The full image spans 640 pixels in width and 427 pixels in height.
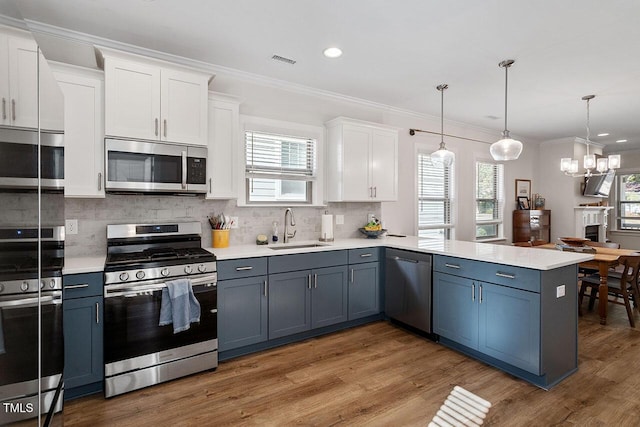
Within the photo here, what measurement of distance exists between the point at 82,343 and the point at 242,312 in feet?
3.76

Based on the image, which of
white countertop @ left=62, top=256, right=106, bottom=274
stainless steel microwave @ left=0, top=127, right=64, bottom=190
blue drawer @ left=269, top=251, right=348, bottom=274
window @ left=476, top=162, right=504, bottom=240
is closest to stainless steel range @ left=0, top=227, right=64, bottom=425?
stainless steel microwave @ left=0, top=127, right=64, bottom=190

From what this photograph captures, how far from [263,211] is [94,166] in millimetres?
1630

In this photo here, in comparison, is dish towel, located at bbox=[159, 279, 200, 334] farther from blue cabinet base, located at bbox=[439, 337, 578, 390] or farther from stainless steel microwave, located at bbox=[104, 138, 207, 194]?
blue cabinet base, located at bbox=[439, 337, 578, 390]

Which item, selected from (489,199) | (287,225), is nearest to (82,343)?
(287,225)

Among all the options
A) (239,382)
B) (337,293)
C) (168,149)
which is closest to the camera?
(239,382)

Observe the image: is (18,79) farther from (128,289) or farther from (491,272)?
(491,272)

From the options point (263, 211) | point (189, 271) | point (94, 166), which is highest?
point (94, 166)

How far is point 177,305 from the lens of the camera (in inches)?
101

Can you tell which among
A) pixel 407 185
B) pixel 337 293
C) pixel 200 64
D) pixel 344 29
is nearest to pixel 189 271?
pixel 337 293

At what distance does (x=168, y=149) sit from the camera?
2820 mm

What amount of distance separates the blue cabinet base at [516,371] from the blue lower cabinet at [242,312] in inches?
71.5

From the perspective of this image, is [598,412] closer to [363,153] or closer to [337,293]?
[337,293]

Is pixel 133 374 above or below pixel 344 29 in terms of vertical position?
below

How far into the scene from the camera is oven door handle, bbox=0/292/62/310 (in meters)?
0.72
